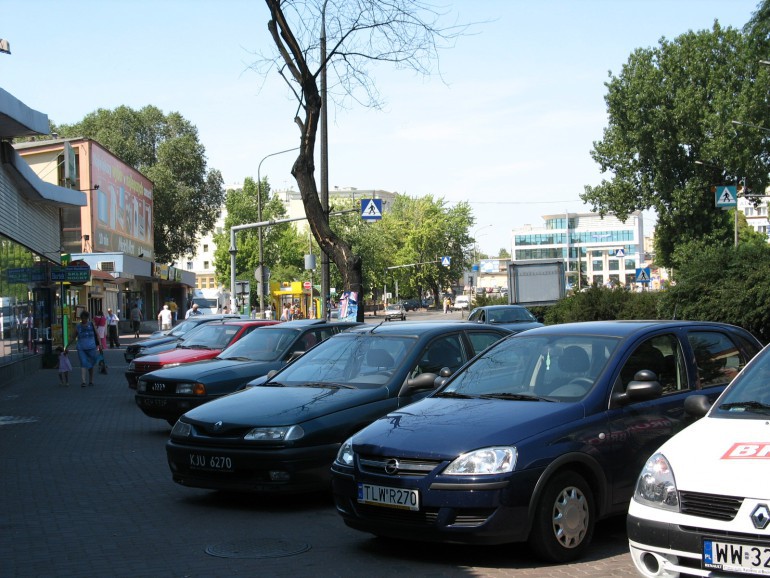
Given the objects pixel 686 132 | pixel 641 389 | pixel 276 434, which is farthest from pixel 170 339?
pixel 686 132

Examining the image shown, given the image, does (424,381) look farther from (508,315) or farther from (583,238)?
(583,238)

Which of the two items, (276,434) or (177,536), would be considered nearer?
(177,536)

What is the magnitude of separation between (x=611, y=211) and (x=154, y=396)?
4473 cm

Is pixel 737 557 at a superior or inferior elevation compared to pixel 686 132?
inferior

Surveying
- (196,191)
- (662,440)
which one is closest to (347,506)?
(662,440)

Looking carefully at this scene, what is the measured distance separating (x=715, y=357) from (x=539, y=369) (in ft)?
5.19

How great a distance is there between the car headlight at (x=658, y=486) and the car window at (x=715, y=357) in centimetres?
256

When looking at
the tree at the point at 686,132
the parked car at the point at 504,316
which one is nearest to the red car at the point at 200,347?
the parked car at the point at 504,316

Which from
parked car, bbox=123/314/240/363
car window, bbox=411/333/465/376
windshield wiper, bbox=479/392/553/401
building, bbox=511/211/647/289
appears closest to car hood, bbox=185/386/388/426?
car window, bbox=411/333/465/376

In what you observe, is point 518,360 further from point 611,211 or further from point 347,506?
point 611,211

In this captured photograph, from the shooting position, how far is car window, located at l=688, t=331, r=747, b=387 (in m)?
7.42

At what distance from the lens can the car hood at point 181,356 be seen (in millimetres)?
15516

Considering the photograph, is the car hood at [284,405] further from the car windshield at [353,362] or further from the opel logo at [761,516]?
the opel logo at [761,516]

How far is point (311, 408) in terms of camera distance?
320 inches
